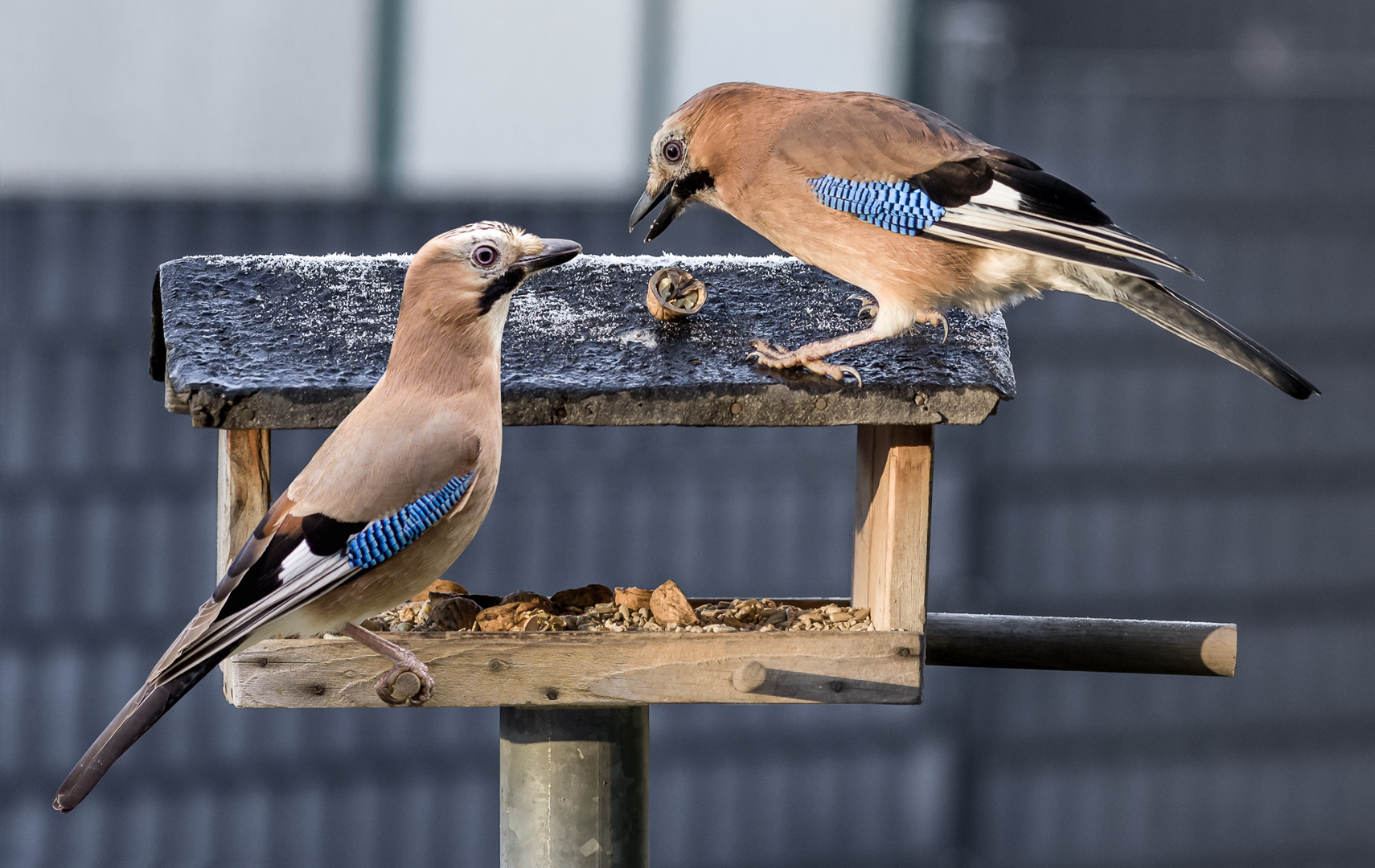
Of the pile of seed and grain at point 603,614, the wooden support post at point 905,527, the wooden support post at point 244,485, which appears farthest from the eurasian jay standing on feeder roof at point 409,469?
the wooden support post at point 905,527

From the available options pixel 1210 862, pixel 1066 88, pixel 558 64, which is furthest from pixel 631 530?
pixel 1210 862

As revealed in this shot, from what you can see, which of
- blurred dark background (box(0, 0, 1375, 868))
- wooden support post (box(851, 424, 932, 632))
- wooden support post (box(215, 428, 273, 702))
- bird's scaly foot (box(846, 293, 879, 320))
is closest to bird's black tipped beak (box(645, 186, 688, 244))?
bird's scaly foot (box(846, 293, 879, 320))

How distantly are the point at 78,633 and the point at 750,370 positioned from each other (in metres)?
4.46

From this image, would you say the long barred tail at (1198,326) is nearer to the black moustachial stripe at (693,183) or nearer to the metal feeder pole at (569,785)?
the black moustachial stripe at (693,183)

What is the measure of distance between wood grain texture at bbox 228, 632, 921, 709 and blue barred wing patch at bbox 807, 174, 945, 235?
2.44 ft

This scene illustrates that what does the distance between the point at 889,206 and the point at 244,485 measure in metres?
1.25

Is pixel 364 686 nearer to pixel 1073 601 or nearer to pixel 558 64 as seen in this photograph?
pixel 558 64

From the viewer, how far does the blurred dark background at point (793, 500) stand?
6.28 metres

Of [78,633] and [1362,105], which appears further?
[1362,105]

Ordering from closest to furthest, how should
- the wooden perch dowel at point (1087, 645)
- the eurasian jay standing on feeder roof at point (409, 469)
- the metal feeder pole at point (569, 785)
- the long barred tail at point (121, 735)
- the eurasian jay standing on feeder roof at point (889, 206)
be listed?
the long barred tail at point (121, 735) < the eurasian jay standing on feeder roof at point (409, 469) < the eurasian jay standing on feeder roof at point (889, 206) < the metal feeder pole at point (569, 785) < the wooden perch dowel at point (1087, 645)

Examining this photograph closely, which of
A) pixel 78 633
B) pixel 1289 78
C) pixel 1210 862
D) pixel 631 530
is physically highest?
pixel 1289 78

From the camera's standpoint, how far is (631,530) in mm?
6688

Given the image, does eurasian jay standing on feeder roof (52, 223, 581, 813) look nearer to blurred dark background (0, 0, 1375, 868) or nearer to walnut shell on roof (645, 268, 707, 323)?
walnut shell on roof (645, 268, 707, 323)

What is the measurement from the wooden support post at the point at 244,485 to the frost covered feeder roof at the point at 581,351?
178 mm
